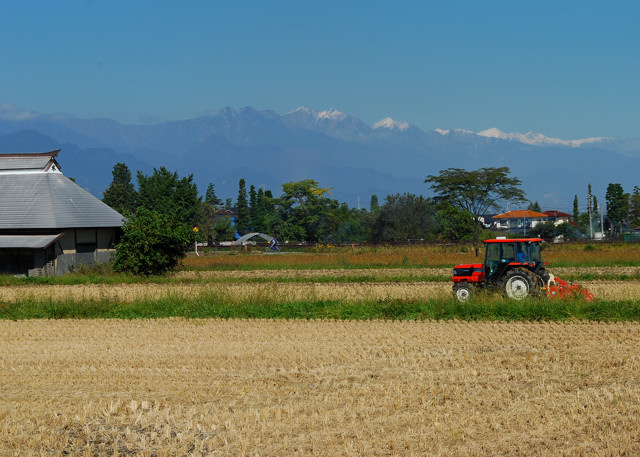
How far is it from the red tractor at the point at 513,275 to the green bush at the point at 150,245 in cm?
1660

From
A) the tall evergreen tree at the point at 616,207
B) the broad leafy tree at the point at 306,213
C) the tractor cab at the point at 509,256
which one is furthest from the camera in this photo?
the tall evergreen tree at the point at 616,207

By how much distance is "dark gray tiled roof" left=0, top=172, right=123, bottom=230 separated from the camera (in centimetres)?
3400

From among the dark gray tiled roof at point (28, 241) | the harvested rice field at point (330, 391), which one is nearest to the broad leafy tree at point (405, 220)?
the dark gray tiled roof at point (28, 241)

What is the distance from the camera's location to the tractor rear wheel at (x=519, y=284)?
17672 millimetres

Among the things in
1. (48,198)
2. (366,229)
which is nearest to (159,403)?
(48,198)

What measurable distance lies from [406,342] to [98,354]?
628 cm

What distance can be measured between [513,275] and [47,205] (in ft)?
85.9

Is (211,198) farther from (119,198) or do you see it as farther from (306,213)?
(306,213)

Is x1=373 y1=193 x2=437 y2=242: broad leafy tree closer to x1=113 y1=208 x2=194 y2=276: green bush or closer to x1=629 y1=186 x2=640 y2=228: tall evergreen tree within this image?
x1=629 y1=186 x2=640 y2=228: tall evergreen tree

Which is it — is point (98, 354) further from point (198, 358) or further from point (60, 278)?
point (60, 278)

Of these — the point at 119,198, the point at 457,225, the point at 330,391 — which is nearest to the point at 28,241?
the point at 330,391

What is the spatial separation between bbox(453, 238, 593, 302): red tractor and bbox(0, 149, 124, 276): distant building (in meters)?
21.6

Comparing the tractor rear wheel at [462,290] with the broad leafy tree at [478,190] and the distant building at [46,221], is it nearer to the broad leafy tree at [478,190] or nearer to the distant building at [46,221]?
the distant building at [46,221]

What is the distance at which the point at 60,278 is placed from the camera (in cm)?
3027
